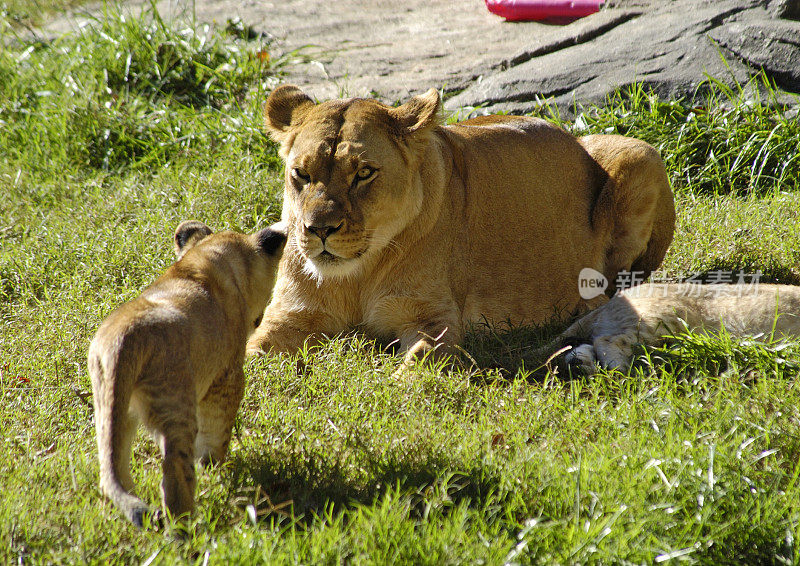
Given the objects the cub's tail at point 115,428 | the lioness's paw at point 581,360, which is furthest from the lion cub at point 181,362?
the lioness's paw at point 581,360

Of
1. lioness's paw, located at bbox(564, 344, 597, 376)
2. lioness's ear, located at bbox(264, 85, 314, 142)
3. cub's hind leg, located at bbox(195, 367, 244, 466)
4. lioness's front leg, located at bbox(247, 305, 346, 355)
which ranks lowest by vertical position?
lioness's paw, located at bbox(564, 344, 597, 376)

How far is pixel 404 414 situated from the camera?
366 cm

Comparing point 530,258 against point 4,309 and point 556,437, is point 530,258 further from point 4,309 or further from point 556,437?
point 4,309

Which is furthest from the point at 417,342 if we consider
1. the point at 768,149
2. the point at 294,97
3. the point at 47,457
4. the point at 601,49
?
the point at 601,49

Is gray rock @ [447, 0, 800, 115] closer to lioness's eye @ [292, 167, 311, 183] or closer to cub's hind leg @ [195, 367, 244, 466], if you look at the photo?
lioness's eye @ [292, 167, 311, 183]

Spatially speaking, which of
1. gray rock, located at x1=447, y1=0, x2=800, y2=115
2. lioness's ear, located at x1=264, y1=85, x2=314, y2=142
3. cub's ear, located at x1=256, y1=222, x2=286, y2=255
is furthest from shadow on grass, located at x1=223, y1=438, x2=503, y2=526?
gray rock, located at x1=447, y1=0, x2=800, y2=115

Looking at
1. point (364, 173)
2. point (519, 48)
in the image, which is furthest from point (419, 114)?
point (519, 48)

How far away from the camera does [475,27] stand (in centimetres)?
838

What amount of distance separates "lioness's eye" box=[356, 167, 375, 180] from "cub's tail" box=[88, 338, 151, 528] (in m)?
1.82

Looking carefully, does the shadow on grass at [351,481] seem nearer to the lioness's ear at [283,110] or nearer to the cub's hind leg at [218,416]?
the cub's hind leg at [218,416]

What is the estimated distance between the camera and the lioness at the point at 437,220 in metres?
4.25

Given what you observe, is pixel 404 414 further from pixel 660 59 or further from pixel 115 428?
pixel 660 59

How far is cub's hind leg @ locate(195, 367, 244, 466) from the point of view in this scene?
3.10 meters

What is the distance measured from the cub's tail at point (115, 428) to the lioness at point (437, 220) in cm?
160
